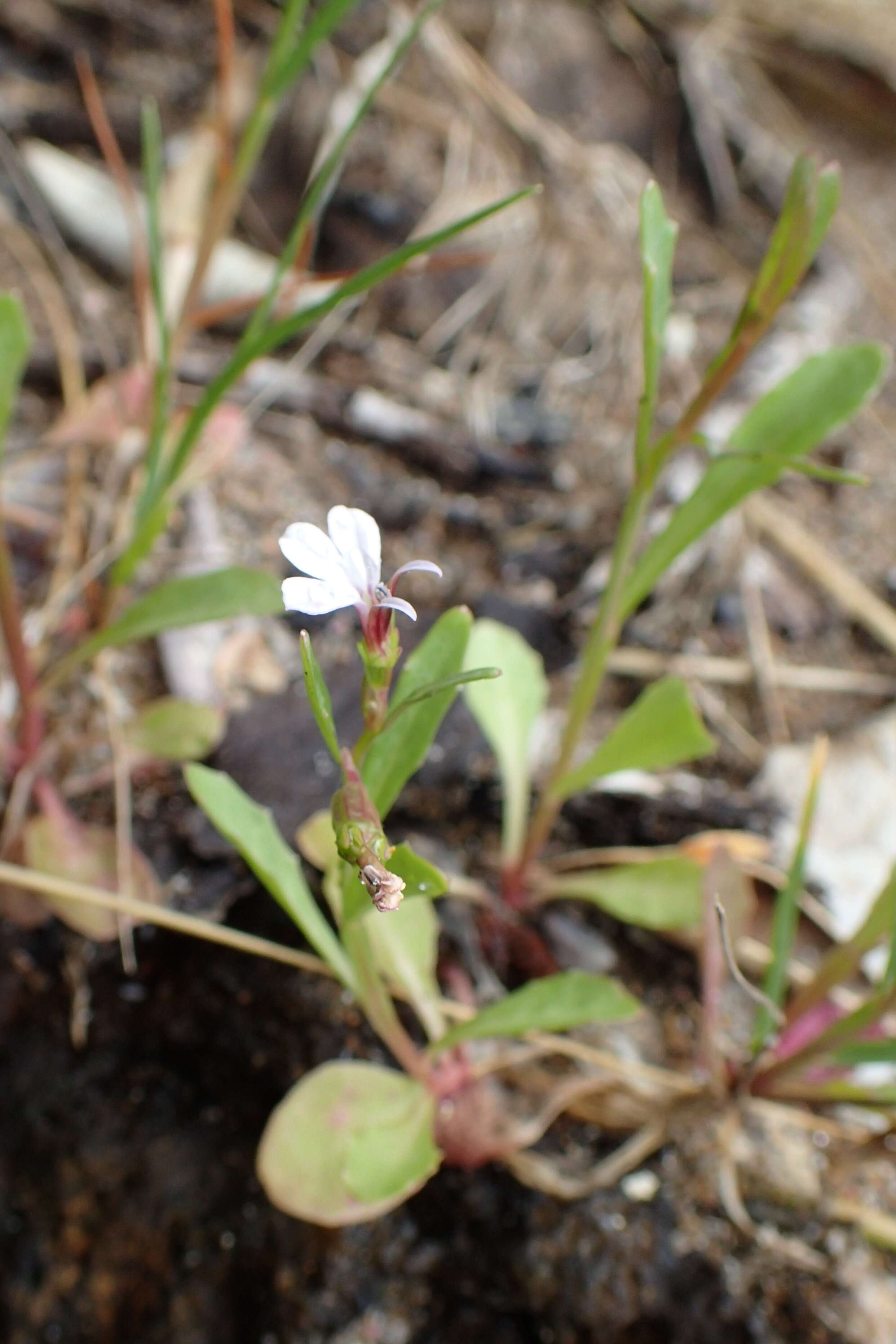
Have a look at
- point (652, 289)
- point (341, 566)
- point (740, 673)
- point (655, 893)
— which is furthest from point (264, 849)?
point (740, 673)

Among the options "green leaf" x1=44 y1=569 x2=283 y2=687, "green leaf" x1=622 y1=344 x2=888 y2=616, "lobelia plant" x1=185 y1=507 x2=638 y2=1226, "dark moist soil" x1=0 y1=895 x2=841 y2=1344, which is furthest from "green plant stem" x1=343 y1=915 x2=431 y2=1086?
"green leaf" x1=622 y1=344 x2=888 y2=616

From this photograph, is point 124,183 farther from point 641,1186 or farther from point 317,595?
point 641,1186

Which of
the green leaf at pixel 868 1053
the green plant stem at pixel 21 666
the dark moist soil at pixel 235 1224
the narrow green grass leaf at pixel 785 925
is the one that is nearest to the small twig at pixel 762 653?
the narrow green grass leaf at pixel 785 925

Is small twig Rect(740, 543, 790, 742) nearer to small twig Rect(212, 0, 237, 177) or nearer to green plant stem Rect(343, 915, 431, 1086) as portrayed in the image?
green plant stem Rect(343, 915, 431, 1086)

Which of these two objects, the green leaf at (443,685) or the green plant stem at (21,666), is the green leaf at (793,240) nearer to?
the green leaf at (443,685)

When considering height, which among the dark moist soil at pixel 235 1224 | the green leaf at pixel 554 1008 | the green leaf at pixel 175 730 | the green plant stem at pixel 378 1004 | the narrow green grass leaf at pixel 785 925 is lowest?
the dark moist soil at pixel 235 1224
